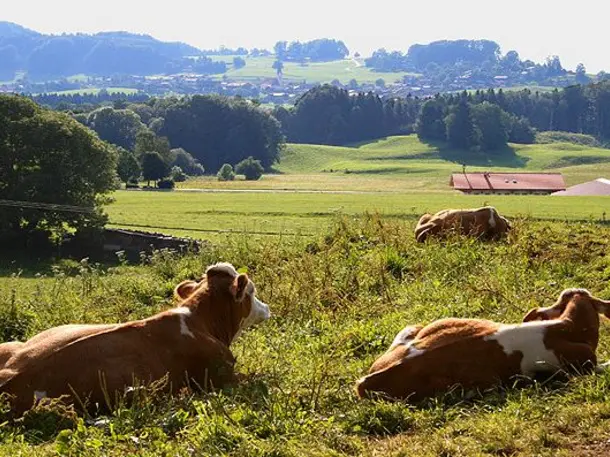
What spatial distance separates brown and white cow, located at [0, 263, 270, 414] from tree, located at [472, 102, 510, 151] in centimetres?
16079

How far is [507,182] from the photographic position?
9088cm

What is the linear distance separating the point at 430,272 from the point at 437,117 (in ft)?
559

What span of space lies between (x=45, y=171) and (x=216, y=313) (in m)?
43.4

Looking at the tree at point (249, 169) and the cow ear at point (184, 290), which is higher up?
the cow ear at point (184, 290)

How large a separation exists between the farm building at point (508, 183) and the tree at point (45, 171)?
1724 inches

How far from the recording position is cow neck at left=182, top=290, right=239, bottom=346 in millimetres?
9625

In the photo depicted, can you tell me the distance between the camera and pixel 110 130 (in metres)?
159

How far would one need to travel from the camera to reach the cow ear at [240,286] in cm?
998

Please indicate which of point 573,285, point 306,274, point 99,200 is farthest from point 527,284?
point 99,200

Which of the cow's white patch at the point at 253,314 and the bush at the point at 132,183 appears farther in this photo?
the bush at the point at 132,183

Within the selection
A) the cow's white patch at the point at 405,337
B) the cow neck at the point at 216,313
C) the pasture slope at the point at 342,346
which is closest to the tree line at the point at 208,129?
the pasture slope at the point at 342,346

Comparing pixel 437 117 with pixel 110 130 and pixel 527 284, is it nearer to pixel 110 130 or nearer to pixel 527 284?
pixel 110 130

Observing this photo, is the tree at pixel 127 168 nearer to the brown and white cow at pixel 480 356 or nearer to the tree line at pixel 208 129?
the tree line at pixel 208 129

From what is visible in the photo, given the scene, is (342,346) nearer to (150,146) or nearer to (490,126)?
(150,146)
